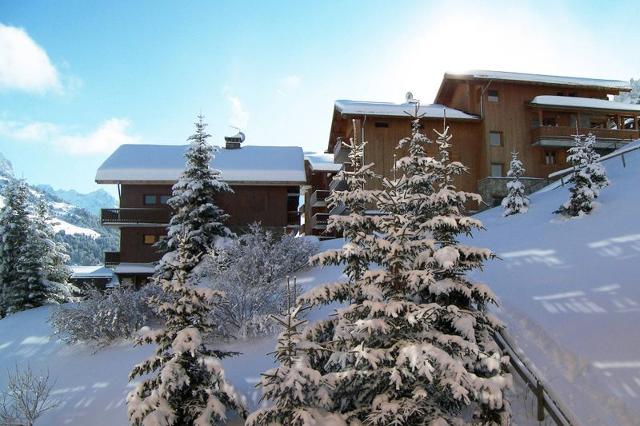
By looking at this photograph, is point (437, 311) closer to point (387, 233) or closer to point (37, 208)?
point (387, 233)

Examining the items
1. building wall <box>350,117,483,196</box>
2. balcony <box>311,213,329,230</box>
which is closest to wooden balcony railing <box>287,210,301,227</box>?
balcony <box>311,213,329,230</box>

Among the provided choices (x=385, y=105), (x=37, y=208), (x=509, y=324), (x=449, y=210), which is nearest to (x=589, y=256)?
(x=509, y=324)

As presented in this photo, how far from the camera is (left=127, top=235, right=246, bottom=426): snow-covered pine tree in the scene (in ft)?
30.1

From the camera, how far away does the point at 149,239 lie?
29562 mm

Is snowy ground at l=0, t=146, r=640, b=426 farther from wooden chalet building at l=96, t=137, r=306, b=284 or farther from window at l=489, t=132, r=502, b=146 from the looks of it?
window at l=489, t=132, r=502, b=146

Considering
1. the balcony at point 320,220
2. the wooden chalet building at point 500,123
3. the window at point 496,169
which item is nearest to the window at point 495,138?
the wooden chalet building at point 500,123

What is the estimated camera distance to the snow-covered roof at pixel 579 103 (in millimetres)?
33125

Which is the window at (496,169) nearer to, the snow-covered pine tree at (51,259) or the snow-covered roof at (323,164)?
the snow-covered roof at (323,164)

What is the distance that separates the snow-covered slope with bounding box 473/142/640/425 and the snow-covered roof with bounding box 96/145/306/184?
13.5 meters

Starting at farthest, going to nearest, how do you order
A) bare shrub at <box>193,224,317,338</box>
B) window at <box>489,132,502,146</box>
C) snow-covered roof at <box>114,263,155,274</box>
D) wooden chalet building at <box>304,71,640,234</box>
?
1. window at <box>489,132,502,146</box>
2. wooden chalet building at <box>304,71,640,234</box>
3. snow-covered roof at <box>114,263,155,274</box>
4. bare shrub at <box>193,224,317,338</box>

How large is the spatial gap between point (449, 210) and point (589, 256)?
329 inches

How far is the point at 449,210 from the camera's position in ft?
34.0

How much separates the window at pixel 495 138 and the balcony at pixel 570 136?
2.57m

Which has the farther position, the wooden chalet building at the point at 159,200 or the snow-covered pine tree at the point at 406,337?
the wooden chalet building at the point at 159,200
